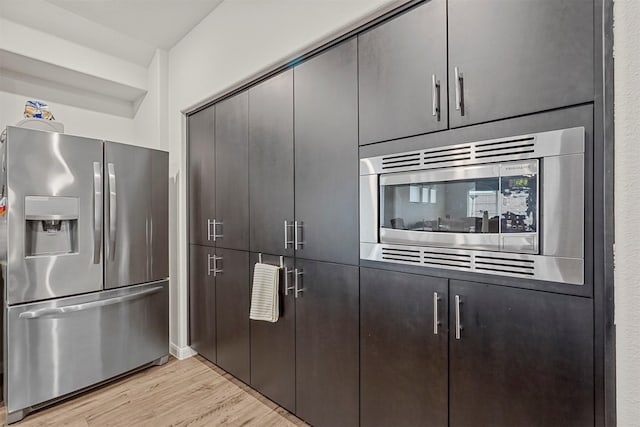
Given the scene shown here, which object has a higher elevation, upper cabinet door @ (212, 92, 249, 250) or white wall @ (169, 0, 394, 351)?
white wall @ (169, 0, 394, 351)

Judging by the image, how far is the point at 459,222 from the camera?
4.08ft

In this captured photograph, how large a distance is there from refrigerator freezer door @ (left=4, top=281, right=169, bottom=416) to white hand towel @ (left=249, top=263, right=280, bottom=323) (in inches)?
45.8

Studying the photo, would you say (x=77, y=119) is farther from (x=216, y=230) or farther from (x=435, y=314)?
(x=435, y=314)

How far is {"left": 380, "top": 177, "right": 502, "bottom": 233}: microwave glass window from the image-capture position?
3.79 ft

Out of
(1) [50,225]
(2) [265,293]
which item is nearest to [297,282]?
(2) [265,293]

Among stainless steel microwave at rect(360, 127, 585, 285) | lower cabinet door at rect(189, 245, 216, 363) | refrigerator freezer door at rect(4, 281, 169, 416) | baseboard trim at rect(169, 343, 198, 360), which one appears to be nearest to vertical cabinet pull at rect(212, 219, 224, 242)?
lower cabinet door at rect(189, 245, 216, 363)

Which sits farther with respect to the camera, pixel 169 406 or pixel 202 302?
pixel 202 302

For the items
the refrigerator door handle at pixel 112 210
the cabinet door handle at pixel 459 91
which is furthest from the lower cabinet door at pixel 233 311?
the cabinet door handle at pixel 459 91

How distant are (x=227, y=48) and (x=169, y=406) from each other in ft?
8.53

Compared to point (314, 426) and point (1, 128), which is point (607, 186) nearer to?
point (314, 426)

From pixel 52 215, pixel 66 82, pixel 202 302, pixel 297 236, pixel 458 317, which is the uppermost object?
pixel 66 82

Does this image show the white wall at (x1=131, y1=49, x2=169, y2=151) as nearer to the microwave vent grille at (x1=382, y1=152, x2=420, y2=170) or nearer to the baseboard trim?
the baseboard trim

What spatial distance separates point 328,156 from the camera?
1.70 meters
